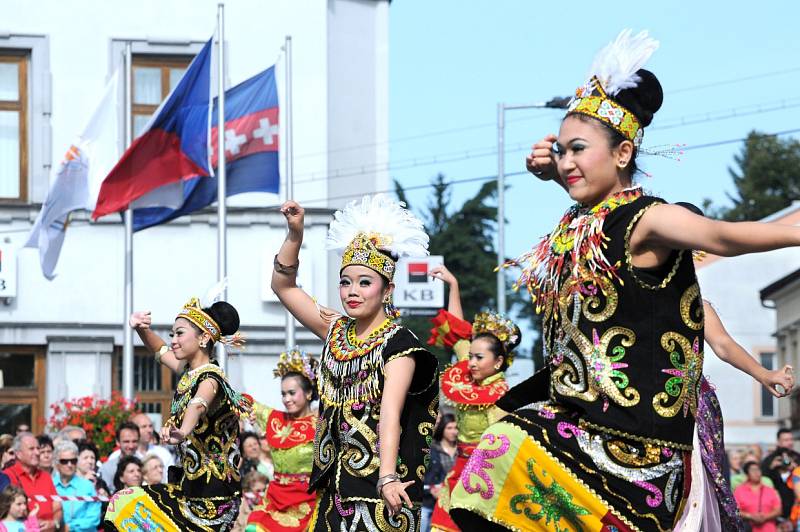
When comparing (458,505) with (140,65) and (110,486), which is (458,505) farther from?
(140,65)

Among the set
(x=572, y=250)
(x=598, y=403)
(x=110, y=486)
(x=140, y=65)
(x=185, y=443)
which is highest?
(x=140, y=65)

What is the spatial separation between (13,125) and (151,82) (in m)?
2.55

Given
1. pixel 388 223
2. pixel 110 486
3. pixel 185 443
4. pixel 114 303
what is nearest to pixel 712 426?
pixel 388 223

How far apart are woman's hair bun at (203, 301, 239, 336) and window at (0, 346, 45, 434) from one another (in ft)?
55.6

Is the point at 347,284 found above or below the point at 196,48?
below

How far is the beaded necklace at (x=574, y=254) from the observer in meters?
5.09

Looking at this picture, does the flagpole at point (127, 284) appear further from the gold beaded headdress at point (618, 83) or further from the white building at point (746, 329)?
the white building at point (746, 329)

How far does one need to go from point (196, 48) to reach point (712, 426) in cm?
2130

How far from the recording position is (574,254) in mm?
5164

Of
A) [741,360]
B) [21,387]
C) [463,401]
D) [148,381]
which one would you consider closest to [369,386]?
[741,360]

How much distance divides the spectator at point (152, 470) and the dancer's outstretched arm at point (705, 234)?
30.8 feet

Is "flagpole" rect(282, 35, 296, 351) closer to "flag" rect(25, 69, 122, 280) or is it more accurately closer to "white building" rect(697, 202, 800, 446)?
"flag" rect(25, 69, 122, 280)

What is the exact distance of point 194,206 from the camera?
23.0 m

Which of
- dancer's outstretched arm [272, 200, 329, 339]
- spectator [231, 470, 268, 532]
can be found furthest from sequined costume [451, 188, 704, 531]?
spectator [231, 470, 268, 532]
